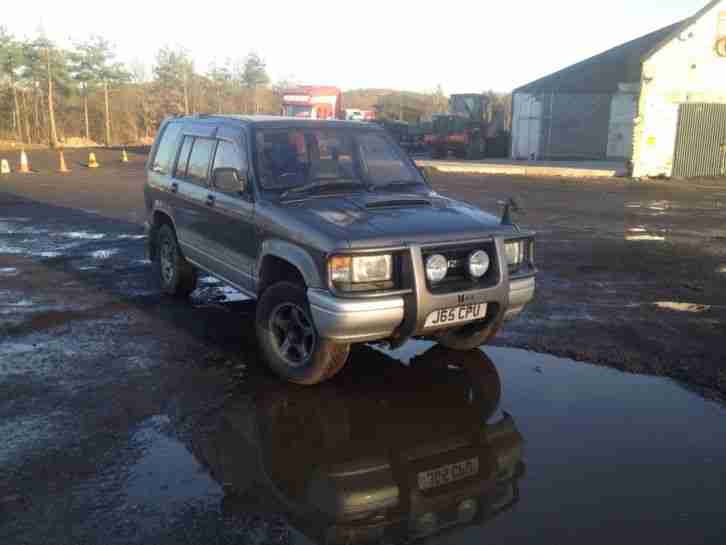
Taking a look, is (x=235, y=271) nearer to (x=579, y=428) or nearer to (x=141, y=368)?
(x=141, y=368)

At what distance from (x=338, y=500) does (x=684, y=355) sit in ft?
12.0

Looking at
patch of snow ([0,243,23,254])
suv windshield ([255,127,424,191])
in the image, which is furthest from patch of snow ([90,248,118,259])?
suv windshield ([255,127,424,191])

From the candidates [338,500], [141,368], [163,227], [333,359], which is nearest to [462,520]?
[338,500]

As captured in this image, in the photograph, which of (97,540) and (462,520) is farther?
(462,520)

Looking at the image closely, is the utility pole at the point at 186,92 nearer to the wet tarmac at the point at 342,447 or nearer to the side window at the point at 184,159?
the side window at the point at 184,159

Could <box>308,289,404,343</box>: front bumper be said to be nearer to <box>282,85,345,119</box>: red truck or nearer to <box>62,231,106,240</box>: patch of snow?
<box>62,231,106,240</box>: patch of snow

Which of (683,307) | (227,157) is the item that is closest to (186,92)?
(227,157)

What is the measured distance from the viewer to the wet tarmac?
3.31 metres

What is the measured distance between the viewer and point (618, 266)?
31.1ft

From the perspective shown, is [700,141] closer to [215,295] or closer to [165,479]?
[215,295]

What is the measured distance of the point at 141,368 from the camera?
544 centimetres

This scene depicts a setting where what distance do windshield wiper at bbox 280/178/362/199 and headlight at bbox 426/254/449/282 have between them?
1.38 meters

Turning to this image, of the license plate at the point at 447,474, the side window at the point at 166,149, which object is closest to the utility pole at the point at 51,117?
the side window at the point at 166,149

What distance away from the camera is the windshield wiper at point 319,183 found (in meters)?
5.43
